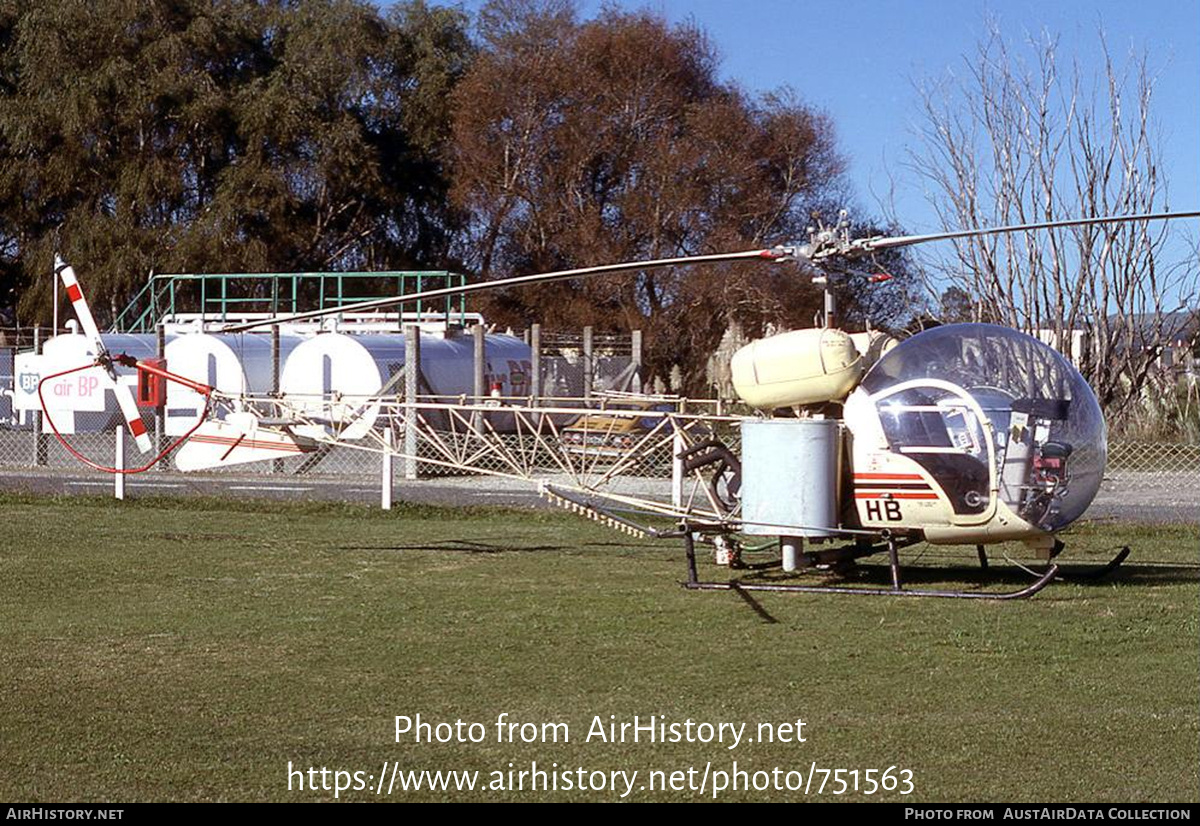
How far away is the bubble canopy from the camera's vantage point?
1010cm

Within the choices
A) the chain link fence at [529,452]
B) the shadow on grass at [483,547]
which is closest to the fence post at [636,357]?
the chain link fence at [529,452]

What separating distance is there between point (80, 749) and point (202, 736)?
54cm

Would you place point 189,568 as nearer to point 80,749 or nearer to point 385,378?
point 80,749

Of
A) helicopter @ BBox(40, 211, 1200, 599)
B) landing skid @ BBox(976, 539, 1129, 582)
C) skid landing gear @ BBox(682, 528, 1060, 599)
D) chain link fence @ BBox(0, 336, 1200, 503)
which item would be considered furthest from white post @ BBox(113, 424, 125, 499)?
landing skid @ BBox(976, 539, 1129, 582)

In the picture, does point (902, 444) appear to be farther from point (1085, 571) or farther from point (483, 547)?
point (483, 547)

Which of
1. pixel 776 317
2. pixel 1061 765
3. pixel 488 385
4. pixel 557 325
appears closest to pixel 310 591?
pixel 1061 765

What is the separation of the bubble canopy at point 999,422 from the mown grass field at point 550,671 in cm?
84

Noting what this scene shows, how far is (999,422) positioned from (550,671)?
3.81m

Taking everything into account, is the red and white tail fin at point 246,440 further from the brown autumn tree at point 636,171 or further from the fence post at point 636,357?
the brown autumn tree at point 636,171

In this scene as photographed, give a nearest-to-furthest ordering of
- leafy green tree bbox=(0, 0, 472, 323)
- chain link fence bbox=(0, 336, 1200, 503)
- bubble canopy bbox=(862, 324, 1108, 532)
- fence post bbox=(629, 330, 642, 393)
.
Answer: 1. bubble canopy bbox=(862, 324, 1108, 532)
2. chain link fence bbox=(0, 336, 1200, 503)
3. fence post bbox=(629, 330, 642, 393)
4. leafy green tree bbox=(0, 0, 472, 323)

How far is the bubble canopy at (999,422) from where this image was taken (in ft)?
33.1

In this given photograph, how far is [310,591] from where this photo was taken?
10977 millimetres

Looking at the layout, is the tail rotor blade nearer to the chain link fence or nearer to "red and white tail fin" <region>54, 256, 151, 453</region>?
"red and white tail fin" <region>54, 256, 151, 453</region>

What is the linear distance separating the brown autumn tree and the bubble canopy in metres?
27.2
